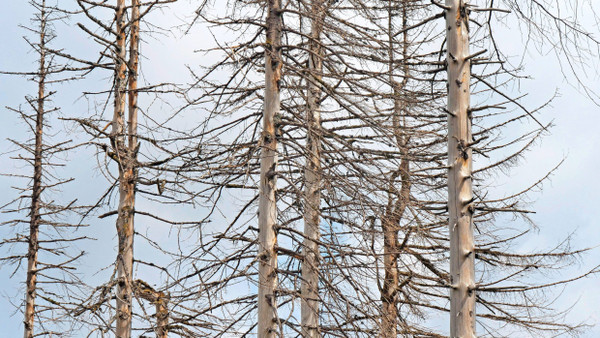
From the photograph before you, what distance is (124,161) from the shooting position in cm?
1188

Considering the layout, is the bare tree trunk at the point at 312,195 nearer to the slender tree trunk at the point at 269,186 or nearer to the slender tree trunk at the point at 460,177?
the slender tree trunk at the point at 269,186

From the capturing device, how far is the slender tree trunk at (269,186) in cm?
880

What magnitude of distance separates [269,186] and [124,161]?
378cm

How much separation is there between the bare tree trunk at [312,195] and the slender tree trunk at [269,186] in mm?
406

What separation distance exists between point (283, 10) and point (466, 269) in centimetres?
407

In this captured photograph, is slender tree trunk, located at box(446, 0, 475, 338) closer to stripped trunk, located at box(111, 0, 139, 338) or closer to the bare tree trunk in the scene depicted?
the bare tree trunk

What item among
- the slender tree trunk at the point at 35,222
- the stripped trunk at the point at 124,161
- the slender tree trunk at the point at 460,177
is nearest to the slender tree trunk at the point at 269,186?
the slender tree trunk at the point at 460,177

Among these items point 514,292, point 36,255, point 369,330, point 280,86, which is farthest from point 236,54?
point 36,255

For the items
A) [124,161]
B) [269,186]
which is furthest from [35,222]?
[269,186]

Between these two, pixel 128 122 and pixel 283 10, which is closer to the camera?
pixel 283 10

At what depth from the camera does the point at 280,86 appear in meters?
9.43

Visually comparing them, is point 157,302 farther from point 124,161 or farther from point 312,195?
point 312,195

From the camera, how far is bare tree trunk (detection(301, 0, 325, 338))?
29.3 feet

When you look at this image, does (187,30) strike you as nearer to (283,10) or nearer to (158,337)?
(283,10)
